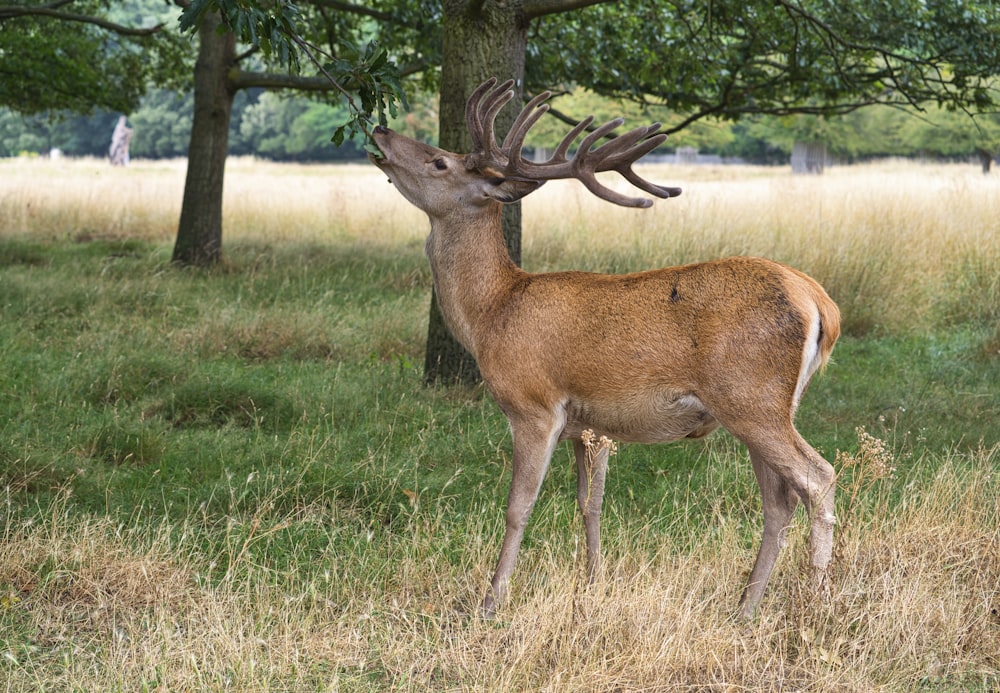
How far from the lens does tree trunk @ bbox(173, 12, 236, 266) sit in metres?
12.3

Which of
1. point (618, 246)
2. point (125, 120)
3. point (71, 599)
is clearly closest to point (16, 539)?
point (71, 599)

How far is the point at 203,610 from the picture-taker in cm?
396

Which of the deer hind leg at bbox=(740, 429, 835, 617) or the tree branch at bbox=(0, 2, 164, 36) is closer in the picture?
the deer hind leg at bbox=(740, 429, 835, 617)

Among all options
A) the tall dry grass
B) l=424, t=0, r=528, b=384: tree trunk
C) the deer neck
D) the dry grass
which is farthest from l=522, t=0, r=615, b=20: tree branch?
the tall dry grass

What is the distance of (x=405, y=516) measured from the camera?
16.7 feet

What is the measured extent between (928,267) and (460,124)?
20.4 ft

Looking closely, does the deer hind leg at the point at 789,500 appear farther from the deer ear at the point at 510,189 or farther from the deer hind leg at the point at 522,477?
the deer ear at the point at 510,189

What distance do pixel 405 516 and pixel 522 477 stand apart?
1181 millimetres

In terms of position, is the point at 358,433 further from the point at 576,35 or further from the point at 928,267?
the point at 928,267

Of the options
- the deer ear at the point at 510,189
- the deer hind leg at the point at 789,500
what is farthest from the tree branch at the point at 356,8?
the deer hind leg at the point at 789,500

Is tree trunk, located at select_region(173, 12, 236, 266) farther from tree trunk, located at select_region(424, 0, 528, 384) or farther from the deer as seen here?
the deer

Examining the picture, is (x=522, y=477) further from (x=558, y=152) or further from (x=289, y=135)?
(x=289, y=135)

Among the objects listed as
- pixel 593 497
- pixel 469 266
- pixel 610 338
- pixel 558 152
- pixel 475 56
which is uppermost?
pixel 475 56

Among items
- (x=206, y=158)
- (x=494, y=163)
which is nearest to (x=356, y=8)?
(x=206, y=158)
